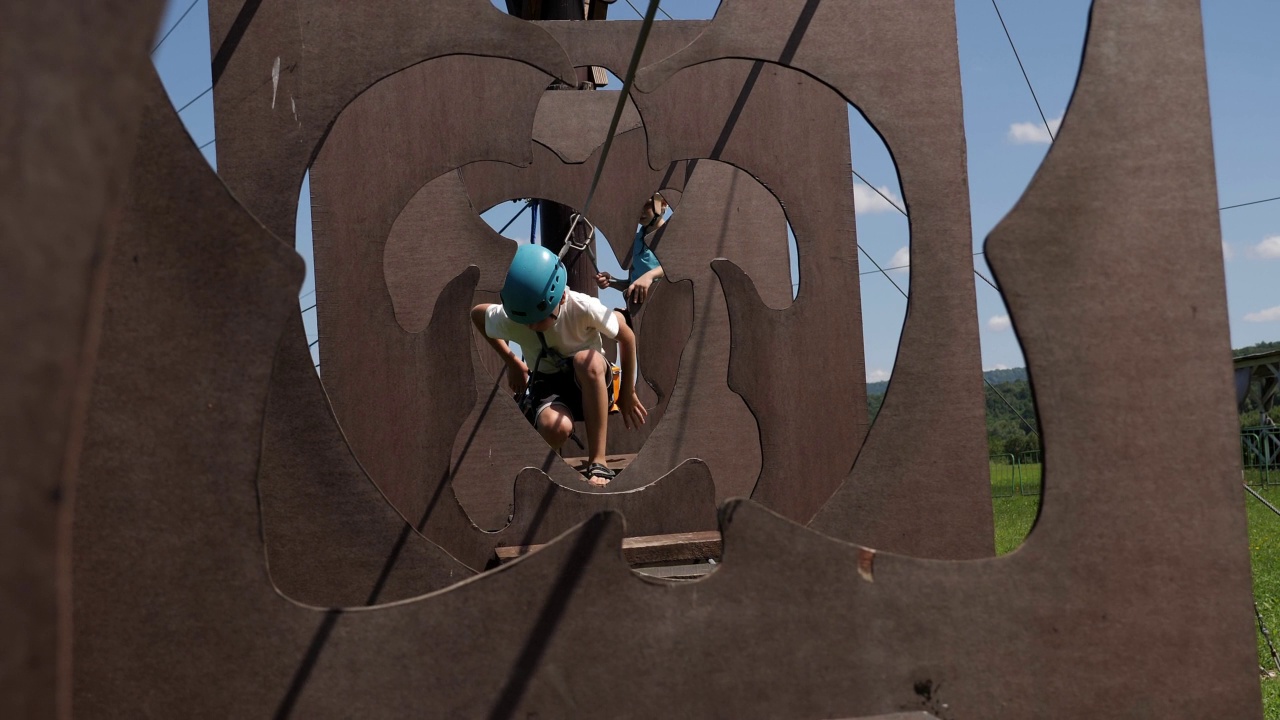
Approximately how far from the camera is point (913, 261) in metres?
2.51

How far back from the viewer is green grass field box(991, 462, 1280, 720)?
3811 millimetres

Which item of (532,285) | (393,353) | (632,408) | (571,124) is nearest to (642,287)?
(571,124)

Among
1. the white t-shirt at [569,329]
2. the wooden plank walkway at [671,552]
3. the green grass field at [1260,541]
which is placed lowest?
the green grass field at [1260,541]

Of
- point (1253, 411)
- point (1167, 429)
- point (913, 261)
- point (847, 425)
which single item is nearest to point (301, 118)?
point (913, 261)

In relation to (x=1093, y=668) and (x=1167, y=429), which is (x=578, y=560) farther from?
(x=1167, y=429)

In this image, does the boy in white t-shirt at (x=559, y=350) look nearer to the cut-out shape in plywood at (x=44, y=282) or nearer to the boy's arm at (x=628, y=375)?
the boy's arm at (x=628, y=375)

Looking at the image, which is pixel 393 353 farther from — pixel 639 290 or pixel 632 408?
pixel 639 290

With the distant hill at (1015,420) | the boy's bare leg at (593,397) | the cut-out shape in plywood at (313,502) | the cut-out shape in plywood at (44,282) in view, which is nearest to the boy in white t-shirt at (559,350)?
the boy's bare leg at (593,397)

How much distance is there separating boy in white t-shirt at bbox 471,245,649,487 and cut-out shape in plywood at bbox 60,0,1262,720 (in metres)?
2.50

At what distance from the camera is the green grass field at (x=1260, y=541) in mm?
3811

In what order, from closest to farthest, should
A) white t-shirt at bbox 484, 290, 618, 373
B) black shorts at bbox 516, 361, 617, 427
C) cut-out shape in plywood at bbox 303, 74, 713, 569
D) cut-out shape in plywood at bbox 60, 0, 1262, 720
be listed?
cut-out shape in plywood at bbox 60, 0, 1262, 720, cut-out shape in plywood at bbox 303, 74, 713, 569, white t-shirt at bbox 484, 290, 618, 373, black shorts at bbox 516, 361, 617, 427

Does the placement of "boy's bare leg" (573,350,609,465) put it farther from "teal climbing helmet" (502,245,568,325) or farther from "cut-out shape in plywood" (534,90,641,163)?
"cut-out shape in plywood" (534,90,641,163)

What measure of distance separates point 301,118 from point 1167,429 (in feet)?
5.40

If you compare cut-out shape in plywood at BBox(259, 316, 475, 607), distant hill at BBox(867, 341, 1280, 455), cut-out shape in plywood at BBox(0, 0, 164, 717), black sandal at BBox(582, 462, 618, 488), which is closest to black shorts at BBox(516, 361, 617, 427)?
black sandal at BBox(582, 462, 618, 488)
